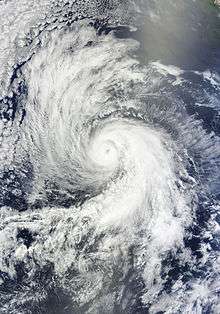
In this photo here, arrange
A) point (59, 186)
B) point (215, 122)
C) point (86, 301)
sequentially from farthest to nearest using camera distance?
point (215, 122) < point (59, 186) < point (86, 301)

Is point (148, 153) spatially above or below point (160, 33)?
below

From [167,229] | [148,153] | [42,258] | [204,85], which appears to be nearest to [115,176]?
[148,153]

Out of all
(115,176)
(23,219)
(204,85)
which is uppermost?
(204,85)

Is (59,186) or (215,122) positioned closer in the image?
(59,186)

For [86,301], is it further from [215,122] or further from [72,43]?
[72,43]

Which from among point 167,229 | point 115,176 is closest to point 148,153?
point 115,176

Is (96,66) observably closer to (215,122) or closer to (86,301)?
(215,122)

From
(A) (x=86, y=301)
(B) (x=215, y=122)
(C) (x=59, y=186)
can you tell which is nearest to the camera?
(A) (x=86, y=301)
